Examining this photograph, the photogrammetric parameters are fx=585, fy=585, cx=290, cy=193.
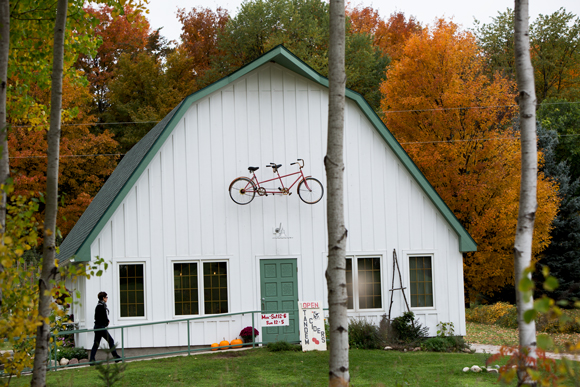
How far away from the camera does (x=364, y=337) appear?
44.3 feet

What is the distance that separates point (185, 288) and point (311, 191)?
3836 millimetres

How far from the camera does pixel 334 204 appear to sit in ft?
19.5

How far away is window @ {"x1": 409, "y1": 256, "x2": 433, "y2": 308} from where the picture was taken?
14734 millimetres

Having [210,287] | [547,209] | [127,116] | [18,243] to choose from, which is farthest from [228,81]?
[127,116]

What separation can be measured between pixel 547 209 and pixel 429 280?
10055 millimetres

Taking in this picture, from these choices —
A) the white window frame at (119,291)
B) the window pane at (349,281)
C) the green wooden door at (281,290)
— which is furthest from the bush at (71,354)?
the window pane at (349,281)

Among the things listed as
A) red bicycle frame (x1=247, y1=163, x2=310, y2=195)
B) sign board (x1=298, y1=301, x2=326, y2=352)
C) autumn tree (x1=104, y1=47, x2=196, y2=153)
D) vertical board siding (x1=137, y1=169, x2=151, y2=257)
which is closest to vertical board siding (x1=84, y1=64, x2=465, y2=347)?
vertical board siding (x1=137, y1=169, x2=151, y2=257)

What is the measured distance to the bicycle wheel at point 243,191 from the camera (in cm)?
1411

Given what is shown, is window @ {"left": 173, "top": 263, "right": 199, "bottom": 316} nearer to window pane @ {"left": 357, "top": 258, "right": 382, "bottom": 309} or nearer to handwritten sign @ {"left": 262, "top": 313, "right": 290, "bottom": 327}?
handwritten sign @ {"left": 262, "top": 313, "right": 290, "bottom": 327}

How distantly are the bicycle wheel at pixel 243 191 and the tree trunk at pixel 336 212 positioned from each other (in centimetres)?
815

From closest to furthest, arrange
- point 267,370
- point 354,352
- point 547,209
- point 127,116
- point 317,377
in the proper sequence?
point 317,377 < point 267,370 < point 354,352 < point 547,209 < point 127,116

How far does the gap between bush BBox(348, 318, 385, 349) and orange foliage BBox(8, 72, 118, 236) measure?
16576 millimetres

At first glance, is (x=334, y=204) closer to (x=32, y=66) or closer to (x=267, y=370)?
(x=267, y=370)

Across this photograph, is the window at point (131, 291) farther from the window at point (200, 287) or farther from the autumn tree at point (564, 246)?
the autumn tree at point (564, 246)
